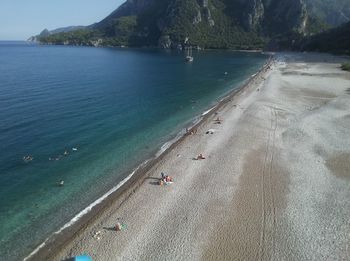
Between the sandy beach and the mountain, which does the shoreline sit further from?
the mountain

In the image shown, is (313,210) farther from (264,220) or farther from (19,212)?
(19,212)

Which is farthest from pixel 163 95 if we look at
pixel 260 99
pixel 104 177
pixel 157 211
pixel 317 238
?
pixel 317 238

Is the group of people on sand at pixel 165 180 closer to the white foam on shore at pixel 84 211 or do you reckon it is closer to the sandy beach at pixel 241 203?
the sandy beach at pixel 241 203

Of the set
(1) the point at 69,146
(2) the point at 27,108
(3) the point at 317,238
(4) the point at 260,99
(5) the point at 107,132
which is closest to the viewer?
(3) the point at 317,238

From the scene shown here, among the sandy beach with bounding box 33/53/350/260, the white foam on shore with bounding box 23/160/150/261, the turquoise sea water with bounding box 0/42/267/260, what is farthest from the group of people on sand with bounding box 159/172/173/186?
A: the turquoise sea water with bounding box 0/42/267/260

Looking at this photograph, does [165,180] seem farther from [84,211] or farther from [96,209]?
[84,211]

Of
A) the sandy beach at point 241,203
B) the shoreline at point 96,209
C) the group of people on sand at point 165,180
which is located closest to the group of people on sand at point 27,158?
the shoreline at point 96,209
